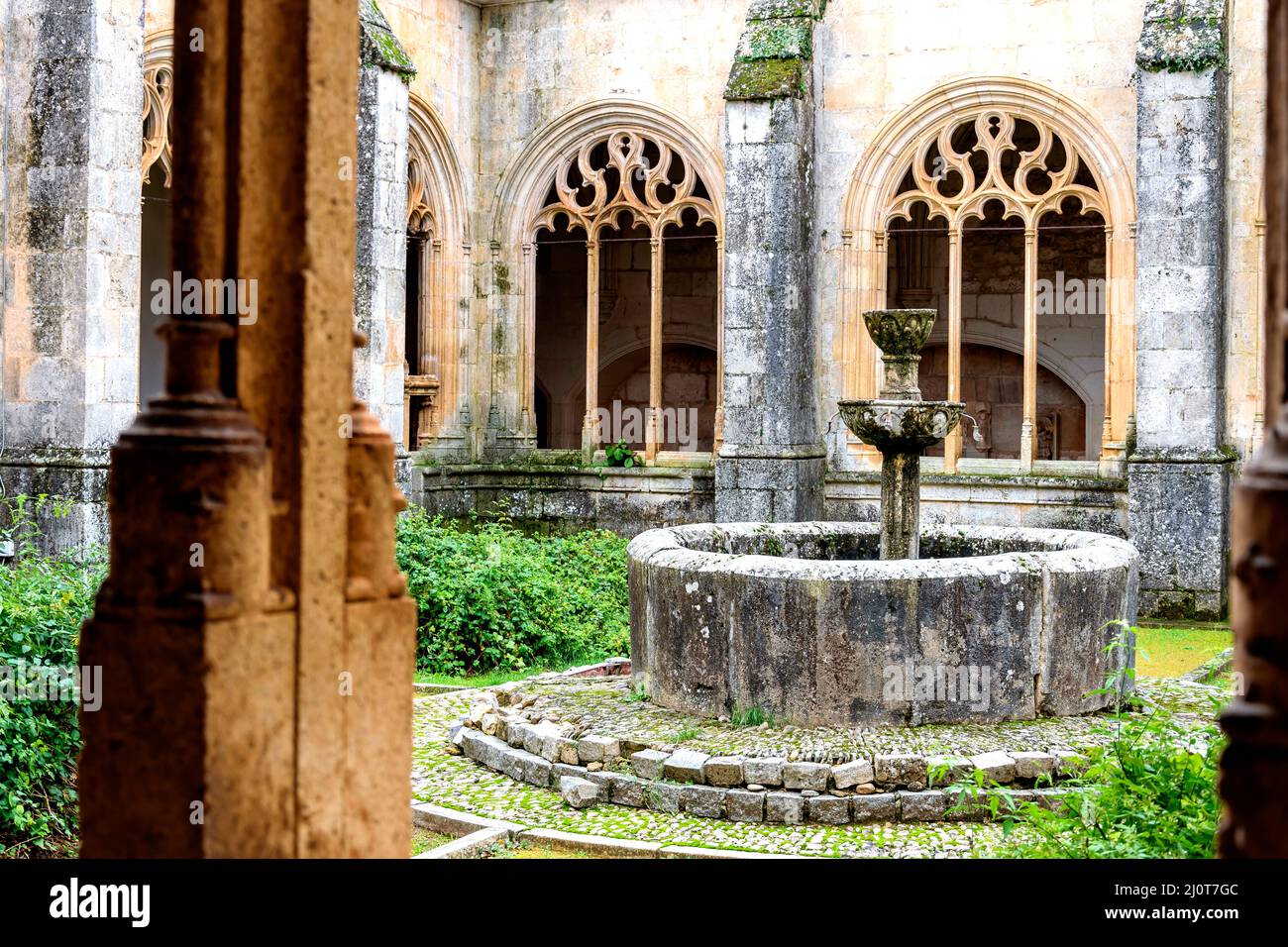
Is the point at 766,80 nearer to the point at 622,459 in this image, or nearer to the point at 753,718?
the point at 622,459

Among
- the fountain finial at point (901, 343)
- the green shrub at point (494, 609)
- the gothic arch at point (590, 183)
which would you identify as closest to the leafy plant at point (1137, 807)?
the fountain finial at point (901, 343)

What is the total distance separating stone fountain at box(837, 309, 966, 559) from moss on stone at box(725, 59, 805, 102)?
5.08m

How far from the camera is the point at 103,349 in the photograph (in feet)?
31.6

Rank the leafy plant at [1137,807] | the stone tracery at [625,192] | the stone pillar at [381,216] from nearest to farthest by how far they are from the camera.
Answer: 1. the leafy plant at [1137,807]
2. the stone pillar at [381,216]
3. the stone tracery at [625,192]

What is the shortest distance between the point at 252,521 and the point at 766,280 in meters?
10.9

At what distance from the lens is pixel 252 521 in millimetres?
2211

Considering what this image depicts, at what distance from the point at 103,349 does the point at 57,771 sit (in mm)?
4626

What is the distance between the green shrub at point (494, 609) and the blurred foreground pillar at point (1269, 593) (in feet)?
26.2

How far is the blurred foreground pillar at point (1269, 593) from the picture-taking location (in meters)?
1.72

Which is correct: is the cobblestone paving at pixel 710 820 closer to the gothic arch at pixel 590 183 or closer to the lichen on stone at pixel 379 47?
the lichen on stone at pixel 379 47

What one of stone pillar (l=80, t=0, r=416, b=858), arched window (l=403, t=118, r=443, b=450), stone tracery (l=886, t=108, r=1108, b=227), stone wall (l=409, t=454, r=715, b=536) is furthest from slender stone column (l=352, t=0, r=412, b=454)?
stone pillar (l=80, t=0, r=416, b=858)

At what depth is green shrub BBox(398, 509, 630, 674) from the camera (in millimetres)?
9742
